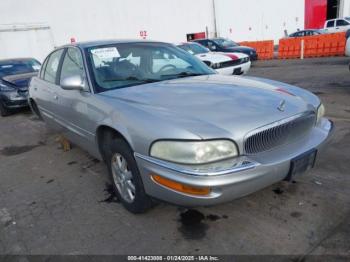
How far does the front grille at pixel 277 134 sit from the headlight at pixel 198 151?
0.52ft

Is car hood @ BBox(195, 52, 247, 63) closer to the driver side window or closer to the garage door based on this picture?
the driver side window

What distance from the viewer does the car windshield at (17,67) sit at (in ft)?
28.7

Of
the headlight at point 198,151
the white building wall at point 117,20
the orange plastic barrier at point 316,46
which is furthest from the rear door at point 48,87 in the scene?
the orange plastic barrier at point 316,46

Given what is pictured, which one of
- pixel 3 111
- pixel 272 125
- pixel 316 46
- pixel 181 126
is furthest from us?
pixel 316 46

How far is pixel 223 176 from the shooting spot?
2133 millimetres

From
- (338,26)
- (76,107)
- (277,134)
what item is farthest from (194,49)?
(338,26)

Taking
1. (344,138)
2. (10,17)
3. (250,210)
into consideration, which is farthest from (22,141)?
(10,17)

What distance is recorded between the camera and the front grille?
230 centimetres

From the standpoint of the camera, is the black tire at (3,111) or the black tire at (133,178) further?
the black tire at (3,111)

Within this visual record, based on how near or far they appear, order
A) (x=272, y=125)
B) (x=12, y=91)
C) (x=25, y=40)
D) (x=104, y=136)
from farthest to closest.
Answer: (x=25, y=40), (x=12, y=91), (x=104, y=136), (x=272, y=125)

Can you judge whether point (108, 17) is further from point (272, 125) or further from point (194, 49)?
point (272, 125)

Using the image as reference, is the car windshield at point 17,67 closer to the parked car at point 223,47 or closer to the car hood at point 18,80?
the car hood at point 18,80

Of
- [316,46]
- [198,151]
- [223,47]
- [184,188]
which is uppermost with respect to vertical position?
[198,151]

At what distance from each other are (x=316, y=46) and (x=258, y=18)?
15.7 metres
